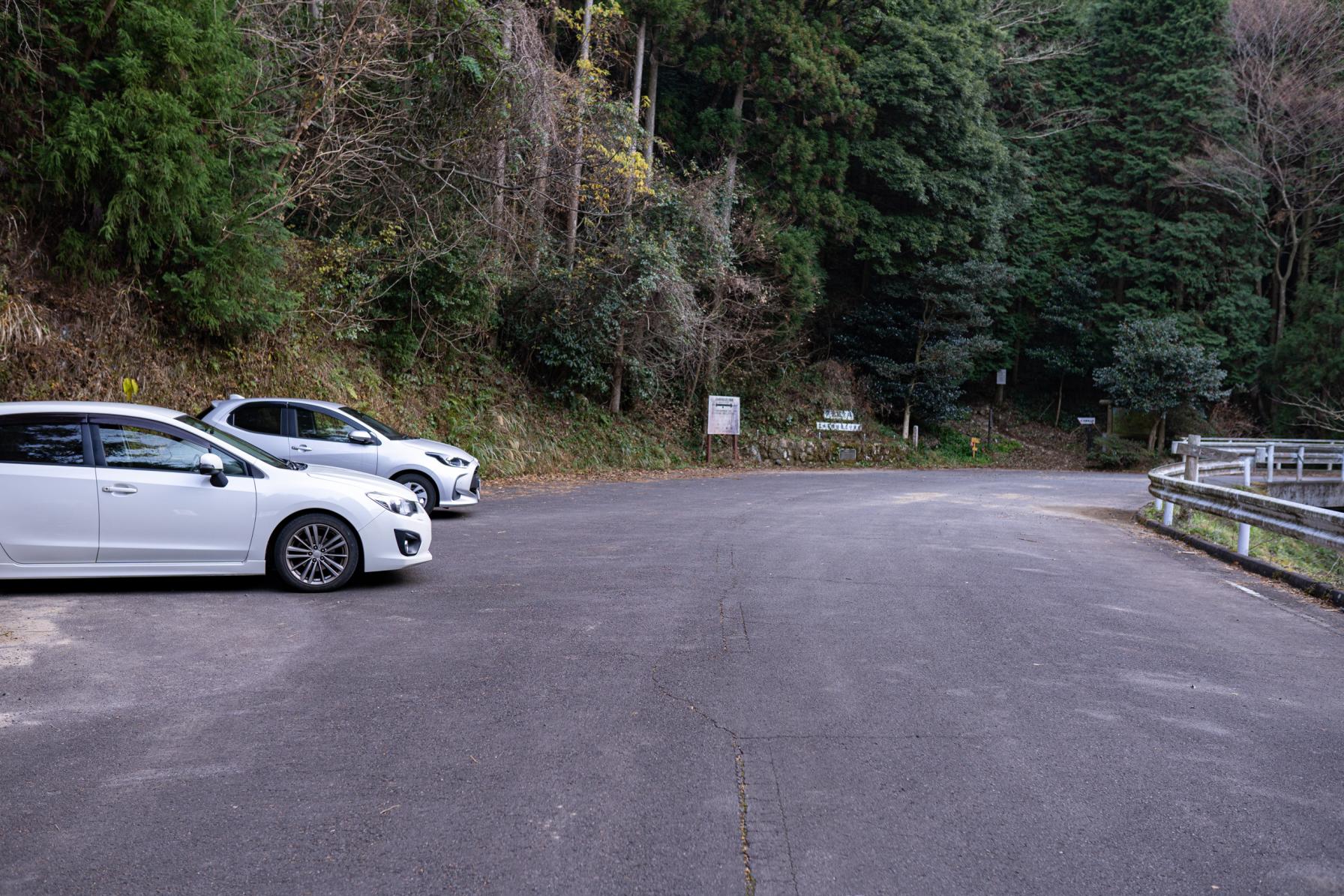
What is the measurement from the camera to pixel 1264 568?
11109mm

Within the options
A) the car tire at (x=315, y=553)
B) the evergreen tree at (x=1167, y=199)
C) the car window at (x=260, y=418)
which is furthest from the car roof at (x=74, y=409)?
the evergreen tree at (x=1167, y=199)

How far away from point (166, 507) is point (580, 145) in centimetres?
1619

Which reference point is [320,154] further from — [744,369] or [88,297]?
[744,369]

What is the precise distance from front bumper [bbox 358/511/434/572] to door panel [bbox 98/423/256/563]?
0.95m

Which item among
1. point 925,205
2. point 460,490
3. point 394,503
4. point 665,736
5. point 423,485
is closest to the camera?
point 665,736

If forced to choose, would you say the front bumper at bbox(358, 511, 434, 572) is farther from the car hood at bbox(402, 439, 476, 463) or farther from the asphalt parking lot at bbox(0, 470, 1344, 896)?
the car hood at bbox(402, 439, 476, 463)

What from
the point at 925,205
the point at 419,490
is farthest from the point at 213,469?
the point at 925,205

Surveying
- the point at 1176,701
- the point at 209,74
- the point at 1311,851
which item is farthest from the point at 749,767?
the point at 209,74

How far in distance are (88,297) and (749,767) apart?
13958 mm

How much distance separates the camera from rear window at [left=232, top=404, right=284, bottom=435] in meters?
13.2

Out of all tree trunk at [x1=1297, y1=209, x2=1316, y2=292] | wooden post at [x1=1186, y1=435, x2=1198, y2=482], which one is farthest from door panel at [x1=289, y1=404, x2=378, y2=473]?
tree trunk at [x1=1297, y1=209, x2=1316, y2=292]

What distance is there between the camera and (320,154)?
1703 centimetres

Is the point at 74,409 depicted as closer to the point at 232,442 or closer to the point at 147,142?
the point at 232,442

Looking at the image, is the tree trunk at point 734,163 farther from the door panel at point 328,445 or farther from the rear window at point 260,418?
the rear window at point 260,418
